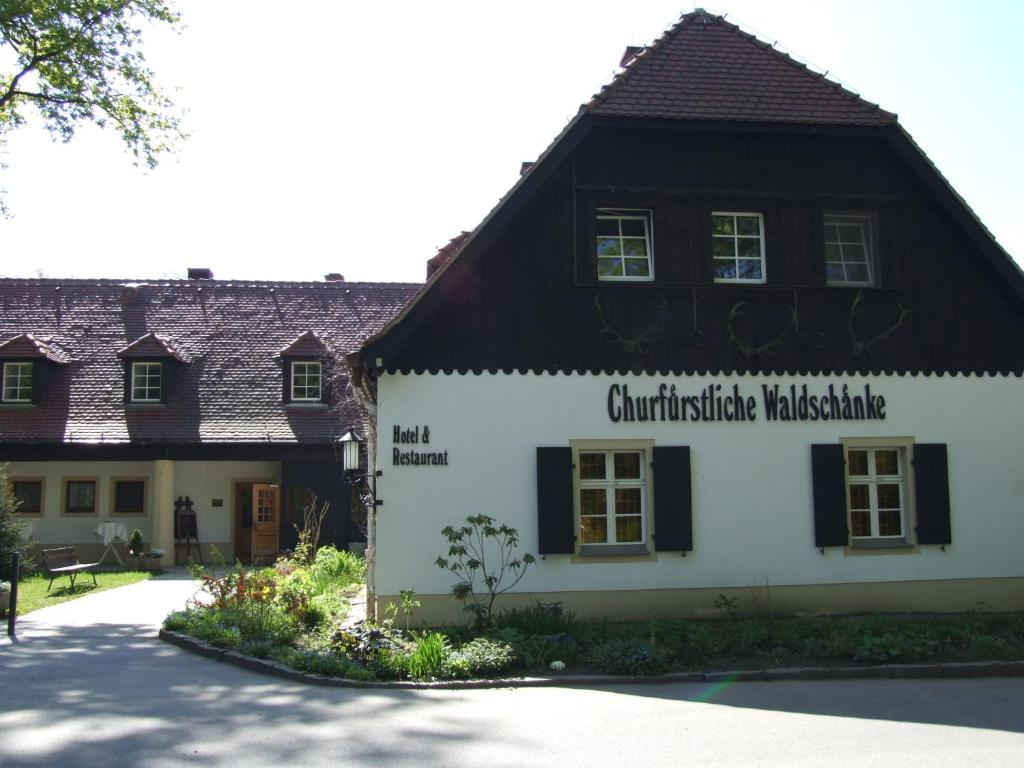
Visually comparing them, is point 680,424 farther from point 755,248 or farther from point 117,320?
point 117,320

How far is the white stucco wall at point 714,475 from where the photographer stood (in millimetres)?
11938

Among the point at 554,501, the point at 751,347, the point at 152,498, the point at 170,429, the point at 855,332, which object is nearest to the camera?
the point at 554,501

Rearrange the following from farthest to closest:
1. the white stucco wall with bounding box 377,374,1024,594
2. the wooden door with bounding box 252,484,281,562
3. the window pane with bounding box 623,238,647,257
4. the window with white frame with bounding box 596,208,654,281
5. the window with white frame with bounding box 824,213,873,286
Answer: the wooden door with bounding box 252,484,281,562, the window with white frame with bounding box 824,213,873,286, the window pane with bounding box 623,238,647,257, the window with white frame with bounding box 596,208,654,281, the white stucco wall with bounding box 377,374,1024,594

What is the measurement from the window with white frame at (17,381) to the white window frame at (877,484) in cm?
2001

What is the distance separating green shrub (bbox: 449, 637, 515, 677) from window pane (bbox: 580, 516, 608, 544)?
2.80 m

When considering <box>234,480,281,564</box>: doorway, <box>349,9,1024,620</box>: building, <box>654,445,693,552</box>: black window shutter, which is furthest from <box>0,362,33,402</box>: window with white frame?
<box>654,445,693,552</box>: black window shutter

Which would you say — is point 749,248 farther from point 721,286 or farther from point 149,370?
point 149,370

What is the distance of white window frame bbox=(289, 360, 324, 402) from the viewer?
2456 cm

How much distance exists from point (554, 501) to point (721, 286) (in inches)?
146

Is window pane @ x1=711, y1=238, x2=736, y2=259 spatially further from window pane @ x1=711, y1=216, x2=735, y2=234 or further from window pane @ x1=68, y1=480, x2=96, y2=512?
window pane @ x1=68, y1=480, x2=96, y2=512

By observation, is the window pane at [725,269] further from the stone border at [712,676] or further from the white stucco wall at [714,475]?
the stone border at [712,676]

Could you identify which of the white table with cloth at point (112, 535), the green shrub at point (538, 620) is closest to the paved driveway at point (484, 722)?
the green shrub at point (538, 620)

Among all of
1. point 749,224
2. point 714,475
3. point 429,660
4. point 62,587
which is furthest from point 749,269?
point 62,587

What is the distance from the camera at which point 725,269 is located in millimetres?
13156
